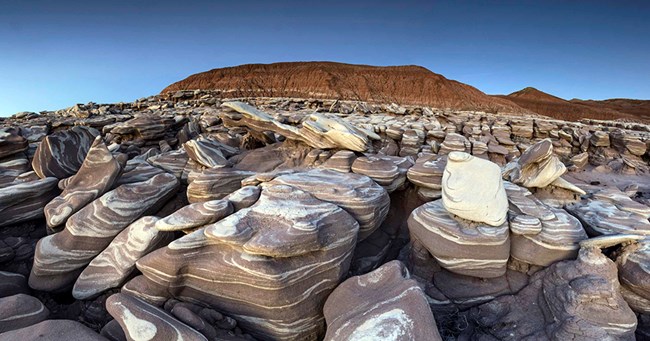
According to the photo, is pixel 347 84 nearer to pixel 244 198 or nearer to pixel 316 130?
pixel 316 130

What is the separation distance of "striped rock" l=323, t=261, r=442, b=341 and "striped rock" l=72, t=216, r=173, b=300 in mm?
2983

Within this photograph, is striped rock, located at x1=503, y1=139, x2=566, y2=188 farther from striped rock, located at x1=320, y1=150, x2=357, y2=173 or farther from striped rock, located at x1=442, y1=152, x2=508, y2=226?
striped rock, located at x1=320, y1=150, x2=357, y2=173

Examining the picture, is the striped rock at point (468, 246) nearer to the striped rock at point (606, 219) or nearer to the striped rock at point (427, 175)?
the striped rock at point (427, 175)

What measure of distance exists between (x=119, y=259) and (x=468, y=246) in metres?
5.52

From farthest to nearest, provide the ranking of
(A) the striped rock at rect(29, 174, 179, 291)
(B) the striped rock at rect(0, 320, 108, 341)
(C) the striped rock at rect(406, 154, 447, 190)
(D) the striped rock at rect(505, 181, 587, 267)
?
(C) the striped rock at rect(406, 154, 447, 190) < (A) the striped rock at rect(29, 174, 179, 291) < (D) the striped rock at rect(505, 181, 587, 267) < (B) the striped rock at rect(0, 320, 108, 341)

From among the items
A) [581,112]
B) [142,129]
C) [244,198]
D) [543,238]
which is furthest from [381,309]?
[581,112]

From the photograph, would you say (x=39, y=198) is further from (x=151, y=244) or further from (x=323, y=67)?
(x=323, y=67)

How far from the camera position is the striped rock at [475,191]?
4.62m

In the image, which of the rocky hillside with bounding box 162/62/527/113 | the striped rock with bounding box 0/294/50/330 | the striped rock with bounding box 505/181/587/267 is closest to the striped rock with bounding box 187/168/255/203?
the striped rock with bounding box 0/294/50/330

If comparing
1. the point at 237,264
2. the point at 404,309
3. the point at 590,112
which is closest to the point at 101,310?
the point at 237,264

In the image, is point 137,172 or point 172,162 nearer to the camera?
→ point 137,172

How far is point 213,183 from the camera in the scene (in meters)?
6.15

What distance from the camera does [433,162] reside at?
6996mm

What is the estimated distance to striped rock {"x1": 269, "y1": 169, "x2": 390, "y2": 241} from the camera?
16.9 feet
